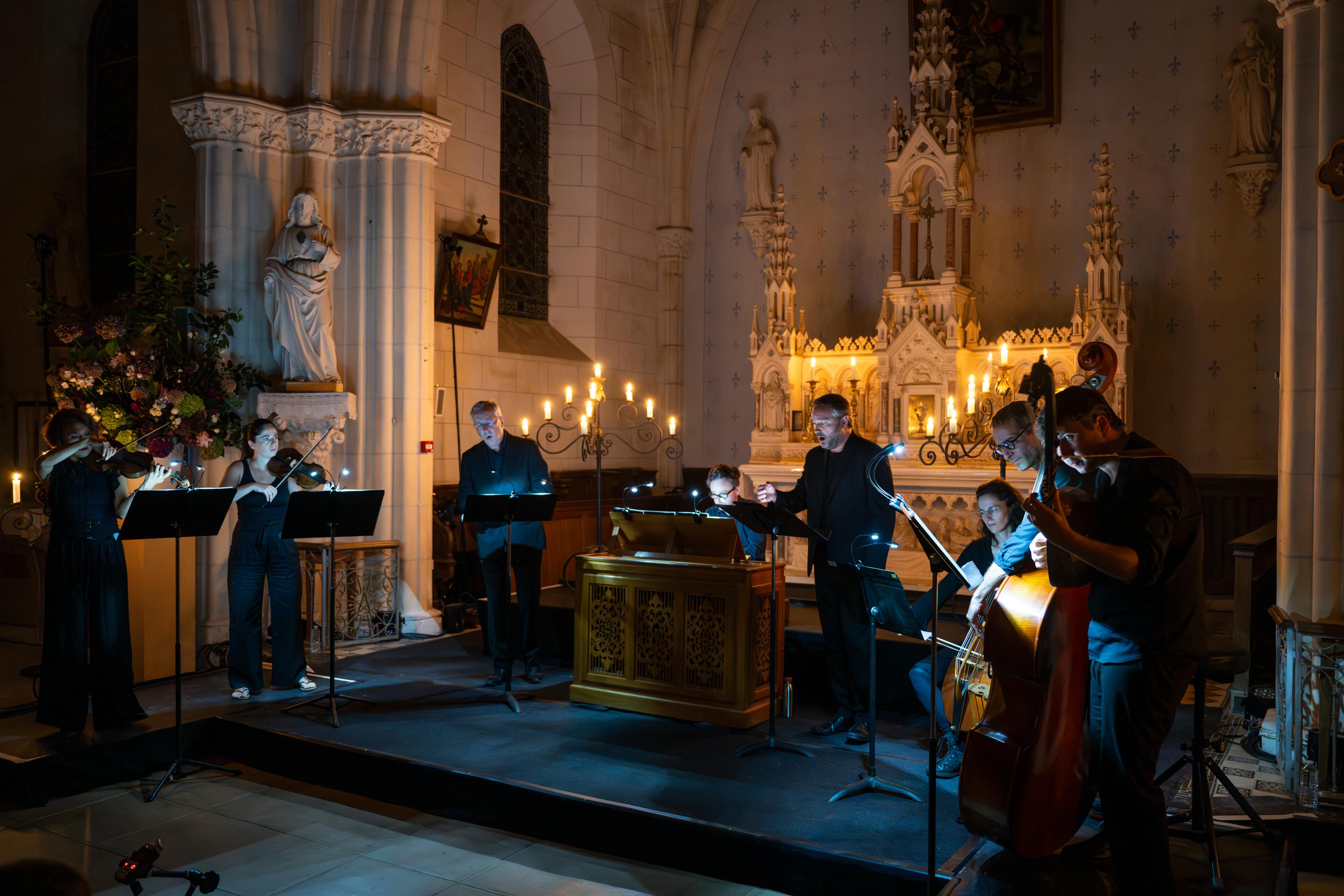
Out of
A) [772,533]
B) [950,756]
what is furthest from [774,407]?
[950,756]

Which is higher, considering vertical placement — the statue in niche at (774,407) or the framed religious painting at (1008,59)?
the framed religious painting at (1008,59)

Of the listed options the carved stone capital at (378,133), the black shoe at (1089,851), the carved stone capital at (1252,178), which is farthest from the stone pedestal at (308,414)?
the carved stone capital at (1252,178)

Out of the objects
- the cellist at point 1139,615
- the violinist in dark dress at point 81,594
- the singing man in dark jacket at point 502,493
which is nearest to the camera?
the cellist at point 1139,615

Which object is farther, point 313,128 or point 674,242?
point 674,242

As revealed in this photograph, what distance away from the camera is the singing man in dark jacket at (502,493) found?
578cm

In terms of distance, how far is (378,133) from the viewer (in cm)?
733

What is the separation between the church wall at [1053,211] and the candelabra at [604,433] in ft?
1.70

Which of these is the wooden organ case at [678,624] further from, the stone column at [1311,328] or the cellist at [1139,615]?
the stone column at [1311,328]

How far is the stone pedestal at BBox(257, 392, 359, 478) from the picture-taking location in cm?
704

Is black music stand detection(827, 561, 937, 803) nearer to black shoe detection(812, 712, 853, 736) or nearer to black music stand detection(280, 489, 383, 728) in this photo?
black shoe detection(812, 712, 853, 736)

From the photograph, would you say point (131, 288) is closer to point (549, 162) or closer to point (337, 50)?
point (337, 50)

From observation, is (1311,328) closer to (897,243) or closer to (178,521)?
(897,243)

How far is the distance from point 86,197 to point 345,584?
205 inches

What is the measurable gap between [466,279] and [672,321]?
122 inches
